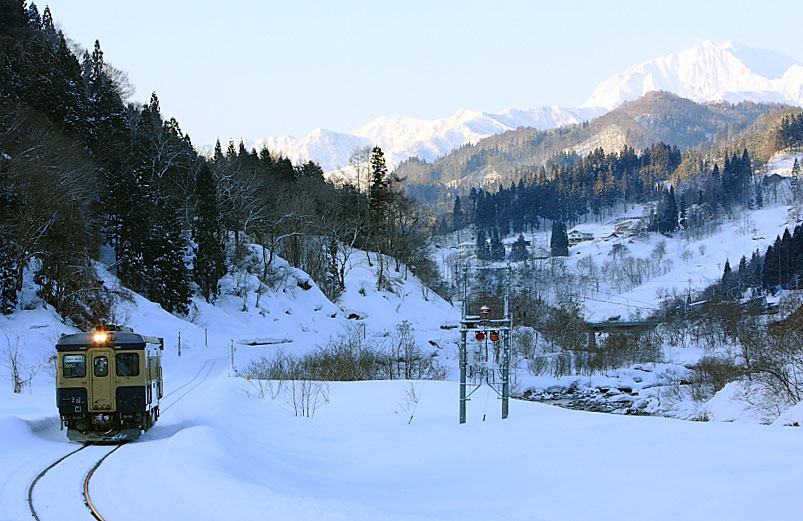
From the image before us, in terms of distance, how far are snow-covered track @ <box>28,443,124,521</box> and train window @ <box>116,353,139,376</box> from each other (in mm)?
2871

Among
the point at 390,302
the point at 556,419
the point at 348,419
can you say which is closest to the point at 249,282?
the point at 390,302

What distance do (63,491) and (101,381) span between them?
6463mm

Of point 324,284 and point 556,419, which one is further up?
point 324,284

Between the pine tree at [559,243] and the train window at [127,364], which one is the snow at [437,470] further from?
the pine tree at [559,243]

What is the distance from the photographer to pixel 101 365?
17.6m

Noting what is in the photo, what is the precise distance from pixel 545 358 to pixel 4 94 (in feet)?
173

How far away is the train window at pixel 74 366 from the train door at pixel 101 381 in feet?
0.73

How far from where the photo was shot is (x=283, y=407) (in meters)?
26.5

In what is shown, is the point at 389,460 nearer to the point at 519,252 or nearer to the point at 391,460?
the point at 391,460

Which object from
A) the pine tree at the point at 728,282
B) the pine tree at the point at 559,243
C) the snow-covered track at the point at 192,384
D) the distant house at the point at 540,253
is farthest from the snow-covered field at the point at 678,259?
the snow-covered track at the point at 192,384

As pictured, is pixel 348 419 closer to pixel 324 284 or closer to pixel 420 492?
pixel 420 492

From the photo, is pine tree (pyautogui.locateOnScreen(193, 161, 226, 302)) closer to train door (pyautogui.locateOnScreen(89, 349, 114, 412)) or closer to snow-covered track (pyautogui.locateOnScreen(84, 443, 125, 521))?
train door (pyautogui.locateOnScreen(89, 349, 114, 412))

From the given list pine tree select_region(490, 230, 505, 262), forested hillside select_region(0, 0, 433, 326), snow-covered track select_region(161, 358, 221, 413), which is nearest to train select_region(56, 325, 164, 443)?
snow-covered track select_region(161, 358, 221, 413)

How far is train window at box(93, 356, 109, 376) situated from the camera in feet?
57.6
